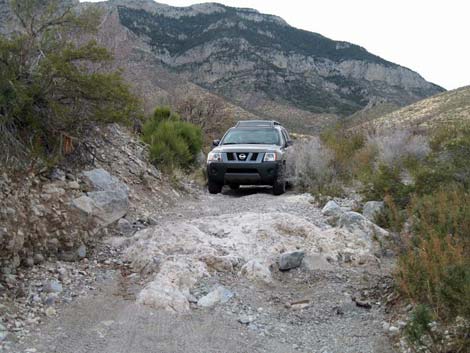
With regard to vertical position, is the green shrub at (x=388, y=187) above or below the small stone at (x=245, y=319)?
above

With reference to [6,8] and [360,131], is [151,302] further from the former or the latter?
[360,131]

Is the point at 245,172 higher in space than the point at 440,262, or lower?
lower

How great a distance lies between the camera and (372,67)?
79750mm

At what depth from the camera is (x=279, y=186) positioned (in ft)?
34.8

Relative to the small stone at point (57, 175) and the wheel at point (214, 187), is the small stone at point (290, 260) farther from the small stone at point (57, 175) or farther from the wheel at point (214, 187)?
the wheel at point (214, 187)

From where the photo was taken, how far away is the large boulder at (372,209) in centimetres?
713

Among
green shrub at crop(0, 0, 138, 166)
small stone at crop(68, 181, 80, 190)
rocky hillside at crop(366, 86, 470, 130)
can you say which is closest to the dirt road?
small stone at crop(68, 181, 80, 190)

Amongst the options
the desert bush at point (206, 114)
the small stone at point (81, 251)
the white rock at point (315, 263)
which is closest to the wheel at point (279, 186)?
the white rock at point (315, 263)

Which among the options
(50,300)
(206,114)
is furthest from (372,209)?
(206,114)

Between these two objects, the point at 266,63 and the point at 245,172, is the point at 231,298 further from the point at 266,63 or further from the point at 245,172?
the point at 266,63

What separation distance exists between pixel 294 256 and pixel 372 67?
79.3 meters

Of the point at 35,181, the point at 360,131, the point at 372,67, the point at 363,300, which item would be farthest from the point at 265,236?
the point at 372,67

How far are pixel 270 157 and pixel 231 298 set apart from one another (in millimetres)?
6108

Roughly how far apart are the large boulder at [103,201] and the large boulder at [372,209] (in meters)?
3.45
